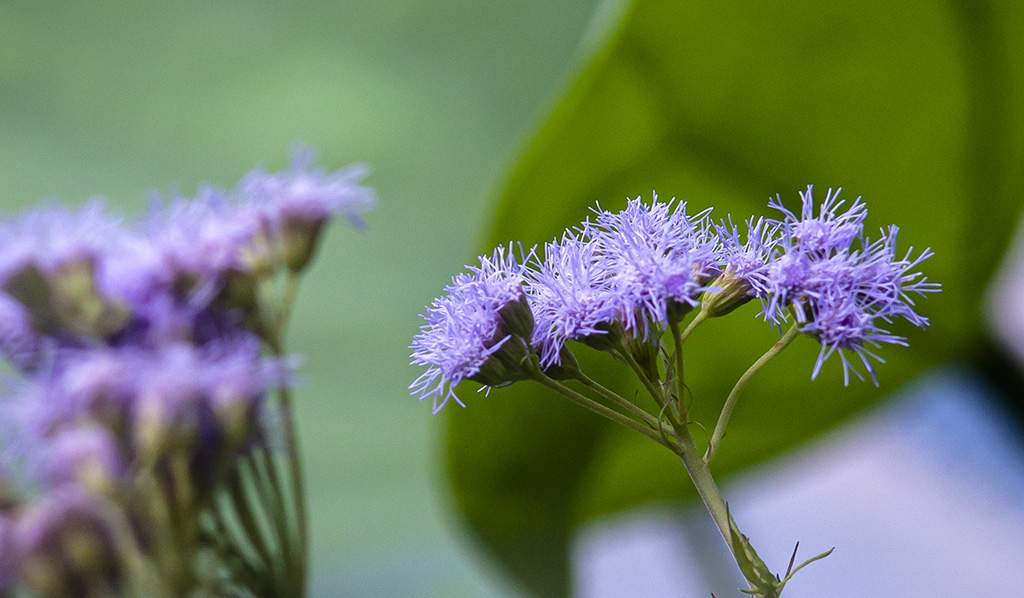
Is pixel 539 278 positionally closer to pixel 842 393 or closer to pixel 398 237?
pixel 842 393

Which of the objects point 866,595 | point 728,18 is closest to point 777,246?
point 728,18

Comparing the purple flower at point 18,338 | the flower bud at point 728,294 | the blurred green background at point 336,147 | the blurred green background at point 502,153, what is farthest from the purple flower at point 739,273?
the blurred green background at point 336,147

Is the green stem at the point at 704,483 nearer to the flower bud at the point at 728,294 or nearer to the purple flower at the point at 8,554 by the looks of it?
the flower bud at the point at 728,294

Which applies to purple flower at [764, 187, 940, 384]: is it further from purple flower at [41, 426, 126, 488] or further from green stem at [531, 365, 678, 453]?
purple flower at [41, 426, 126, 488]

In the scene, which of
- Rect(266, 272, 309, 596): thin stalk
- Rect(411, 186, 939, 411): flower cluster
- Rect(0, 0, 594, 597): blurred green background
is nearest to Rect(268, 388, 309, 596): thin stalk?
Rect(266, 272, 309, 596): thin stalk

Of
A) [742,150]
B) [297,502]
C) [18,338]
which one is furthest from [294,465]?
[742,150]

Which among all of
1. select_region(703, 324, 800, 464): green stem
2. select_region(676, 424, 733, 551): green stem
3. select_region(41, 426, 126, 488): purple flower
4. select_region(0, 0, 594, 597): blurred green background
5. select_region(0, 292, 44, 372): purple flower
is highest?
select_region(0, 0, 594, 597): blurred green background
